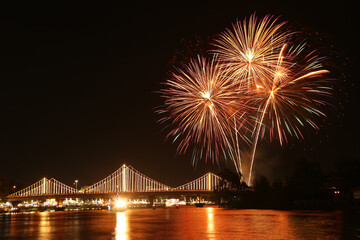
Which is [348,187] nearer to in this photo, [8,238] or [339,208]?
[339,208]

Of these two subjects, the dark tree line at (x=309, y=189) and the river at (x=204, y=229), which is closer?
the river at (x=204, y=229)

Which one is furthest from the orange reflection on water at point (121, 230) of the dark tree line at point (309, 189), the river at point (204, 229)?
the dark tree line at point (309, 189)

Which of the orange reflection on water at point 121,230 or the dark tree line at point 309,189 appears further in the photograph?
the dark tree line at point 309,189

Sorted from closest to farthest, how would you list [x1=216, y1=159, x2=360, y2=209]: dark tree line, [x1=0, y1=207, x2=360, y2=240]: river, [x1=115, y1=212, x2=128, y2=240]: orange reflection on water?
[x1=0, y1=207, x2=360, y2=240]: river → [x1=115, y1=212, x2=128, y2=240]: orange reflection on water → [x1=216, y1=159, x2=360, y2=209]: dark tree line

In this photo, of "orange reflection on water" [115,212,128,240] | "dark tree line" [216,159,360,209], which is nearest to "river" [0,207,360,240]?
"orange reflection on water" [115,212,128,240]

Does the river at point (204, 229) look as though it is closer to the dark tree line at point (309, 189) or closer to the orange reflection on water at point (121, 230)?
the orange reflection on water at point (121, 230)

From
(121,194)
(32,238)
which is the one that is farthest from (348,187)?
(121,194)

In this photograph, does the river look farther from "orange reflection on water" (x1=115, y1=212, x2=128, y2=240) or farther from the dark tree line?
the dark tree line

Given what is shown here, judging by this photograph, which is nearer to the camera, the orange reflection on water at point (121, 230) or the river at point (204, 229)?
the river at point (204, 229)

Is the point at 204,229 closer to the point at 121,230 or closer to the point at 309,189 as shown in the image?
the point at 121,230

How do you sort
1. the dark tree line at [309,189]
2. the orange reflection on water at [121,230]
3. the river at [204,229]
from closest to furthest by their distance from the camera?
the river at [204,229] < the orange reflection on water at [121,230] < the dark tree line at [309,189]

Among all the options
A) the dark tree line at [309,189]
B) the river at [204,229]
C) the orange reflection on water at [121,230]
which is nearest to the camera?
the river at [204,229]
